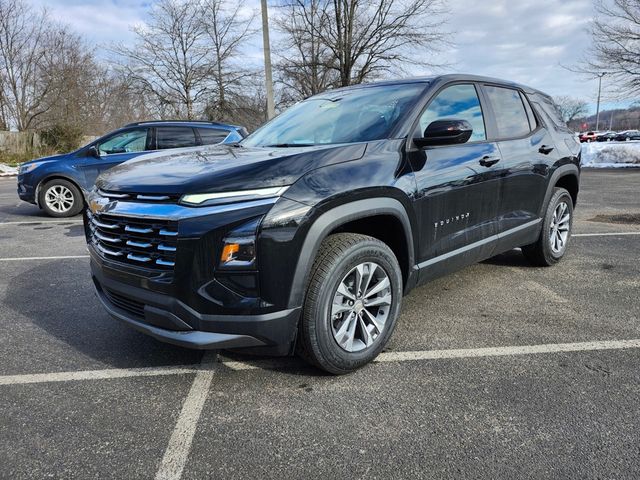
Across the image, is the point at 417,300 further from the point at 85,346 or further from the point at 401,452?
the point at 85,346

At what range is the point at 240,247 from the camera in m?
2.28

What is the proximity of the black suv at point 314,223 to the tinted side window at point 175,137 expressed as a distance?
5278 millimetres

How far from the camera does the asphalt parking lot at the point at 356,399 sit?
2047 mm

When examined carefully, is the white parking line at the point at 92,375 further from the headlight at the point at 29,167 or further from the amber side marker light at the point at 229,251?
the headlight at the point at 29,167

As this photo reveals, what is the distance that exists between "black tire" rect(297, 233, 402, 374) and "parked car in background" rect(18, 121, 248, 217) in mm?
6424

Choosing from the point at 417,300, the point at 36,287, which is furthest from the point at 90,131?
the point at 417,300

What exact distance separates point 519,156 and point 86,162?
7.73 m

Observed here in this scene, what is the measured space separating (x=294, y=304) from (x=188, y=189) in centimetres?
80

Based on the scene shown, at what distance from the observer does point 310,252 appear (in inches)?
96.0

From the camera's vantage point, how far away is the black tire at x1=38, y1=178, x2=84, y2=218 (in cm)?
874

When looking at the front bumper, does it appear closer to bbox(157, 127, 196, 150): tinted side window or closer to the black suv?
the black suv

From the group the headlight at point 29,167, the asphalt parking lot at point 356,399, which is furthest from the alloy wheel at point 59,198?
the asphalt parking lot at point 356,399

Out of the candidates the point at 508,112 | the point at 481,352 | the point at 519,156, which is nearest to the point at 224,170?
the point at 481,352

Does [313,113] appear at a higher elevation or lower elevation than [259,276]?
higher
